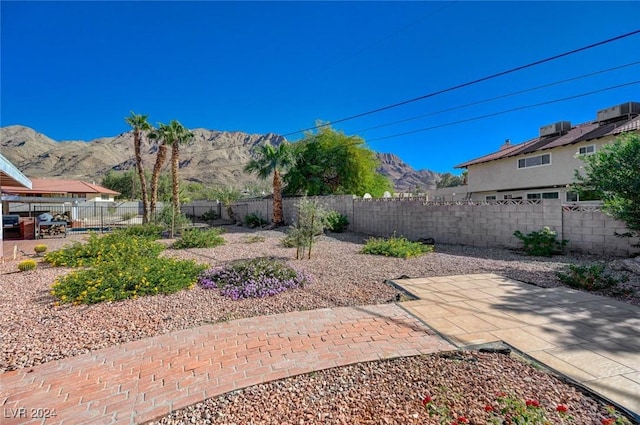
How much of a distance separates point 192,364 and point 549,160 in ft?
65.1

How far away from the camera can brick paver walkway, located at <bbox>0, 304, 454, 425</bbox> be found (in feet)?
7.68

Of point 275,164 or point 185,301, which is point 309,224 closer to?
point 185,301

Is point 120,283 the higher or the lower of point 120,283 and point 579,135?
the lower

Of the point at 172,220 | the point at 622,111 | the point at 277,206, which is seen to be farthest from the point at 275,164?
the point at 622,111

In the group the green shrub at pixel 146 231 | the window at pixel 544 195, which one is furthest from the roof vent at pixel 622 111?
the green shrub at pixel 146 231

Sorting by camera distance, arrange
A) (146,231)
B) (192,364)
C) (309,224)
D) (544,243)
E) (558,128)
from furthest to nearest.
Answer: (558,128) → (146,231) → (544,243) → (309,224) → (192,364)

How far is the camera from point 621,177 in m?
5.94

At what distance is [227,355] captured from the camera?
306cm

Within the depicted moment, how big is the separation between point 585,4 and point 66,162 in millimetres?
92634

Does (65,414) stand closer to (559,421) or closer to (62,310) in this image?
(62,310)

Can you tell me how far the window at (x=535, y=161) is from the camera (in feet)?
54.5

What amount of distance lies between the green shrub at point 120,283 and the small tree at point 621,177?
8.53 metres

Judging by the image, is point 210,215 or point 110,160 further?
point 110,160

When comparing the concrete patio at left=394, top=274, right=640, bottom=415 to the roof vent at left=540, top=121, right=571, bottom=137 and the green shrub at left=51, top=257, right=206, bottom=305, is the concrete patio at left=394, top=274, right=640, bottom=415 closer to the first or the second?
the green shrub at left=51, top=257, right=206, bottom=305
